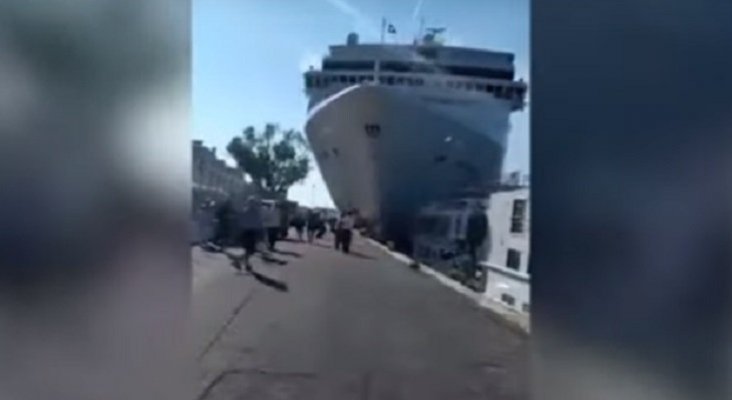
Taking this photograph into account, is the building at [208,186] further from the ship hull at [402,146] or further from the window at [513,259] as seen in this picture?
the window at [513,259]

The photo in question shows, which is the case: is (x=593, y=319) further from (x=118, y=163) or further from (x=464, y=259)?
(x=118, y=163)

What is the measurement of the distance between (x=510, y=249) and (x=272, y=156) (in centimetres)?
40

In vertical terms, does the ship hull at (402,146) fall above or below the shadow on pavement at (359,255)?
above

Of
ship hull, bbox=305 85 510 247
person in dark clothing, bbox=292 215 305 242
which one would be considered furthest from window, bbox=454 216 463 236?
person in dark clothing, bbox=292 215 305 242

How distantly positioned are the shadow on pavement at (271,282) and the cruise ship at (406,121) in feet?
0.56

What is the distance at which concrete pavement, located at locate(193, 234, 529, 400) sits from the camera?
1.20 metres

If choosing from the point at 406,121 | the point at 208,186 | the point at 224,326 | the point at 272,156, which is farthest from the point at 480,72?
the point at 224,326

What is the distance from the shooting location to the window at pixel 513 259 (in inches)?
48.1

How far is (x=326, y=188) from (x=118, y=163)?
332mm

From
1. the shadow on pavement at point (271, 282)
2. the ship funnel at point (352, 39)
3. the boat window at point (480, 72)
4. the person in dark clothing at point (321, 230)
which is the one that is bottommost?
the shadow on pavement at point (271, 282)

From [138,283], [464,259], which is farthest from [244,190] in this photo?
[464,259]

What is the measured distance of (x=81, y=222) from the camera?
1.19m

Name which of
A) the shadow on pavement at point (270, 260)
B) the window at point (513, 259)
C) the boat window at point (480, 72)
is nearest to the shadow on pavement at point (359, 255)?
the shadow on pavement at point (270, 260)

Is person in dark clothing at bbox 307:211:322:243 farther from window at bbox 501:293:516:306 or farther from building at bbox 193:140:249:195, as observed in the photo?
window at bbox 501:293:516:306
